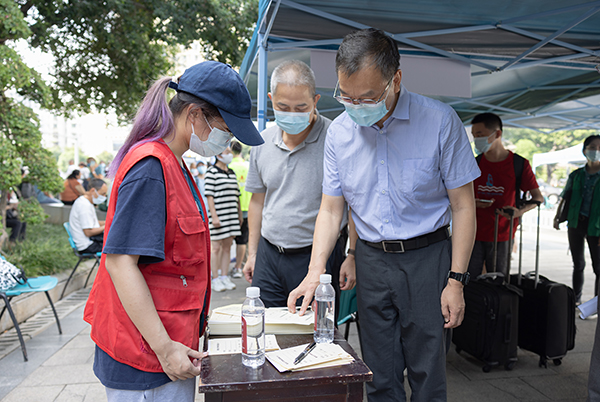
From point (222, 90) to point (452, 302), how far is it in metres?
1.24

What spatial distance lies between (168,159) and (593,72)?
18.0 feet

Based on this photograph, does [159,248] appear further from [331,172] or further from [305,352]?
[331,172]

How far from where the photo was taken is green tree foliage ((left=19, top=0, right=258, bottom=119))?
765cm

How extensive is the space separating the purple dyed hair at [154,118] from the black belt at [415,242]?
97 centimetres

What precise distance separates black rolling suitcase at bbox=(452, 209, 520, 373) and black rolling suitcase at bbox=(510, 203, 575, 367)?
205mm

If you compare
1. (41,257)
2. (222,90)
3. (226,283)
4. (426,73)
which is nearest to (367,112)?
(222,90)

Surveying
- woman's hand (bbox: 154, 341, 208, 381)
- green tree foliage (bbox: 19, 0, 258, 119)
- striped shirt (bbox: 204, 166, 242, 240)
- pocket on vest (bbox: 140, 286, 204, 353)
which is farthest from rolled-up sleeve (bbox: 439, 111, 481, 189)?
green tree foliage (bbox: 19, 0, 258, 119)

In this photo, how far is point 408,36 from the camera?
12.6 feet

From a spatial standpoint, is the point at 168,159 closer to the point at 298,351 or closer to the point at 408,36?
the point at 298,351

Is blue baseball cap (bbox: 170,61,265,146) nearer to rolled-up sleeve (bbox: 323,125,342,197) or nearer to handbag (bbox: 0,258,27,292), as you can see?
rolled-up sleeve (bbox: 323,125,342,197)

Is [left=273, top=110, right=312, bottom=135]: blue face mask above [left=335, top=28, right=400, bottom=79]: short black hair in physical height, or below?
below

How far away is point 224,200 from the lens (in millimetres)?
6035

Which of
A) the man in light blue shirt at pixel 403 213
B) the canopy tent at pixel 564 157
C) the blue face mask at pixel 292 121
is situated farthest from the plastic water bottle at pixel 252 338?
the canopy tent at pixel 564 157

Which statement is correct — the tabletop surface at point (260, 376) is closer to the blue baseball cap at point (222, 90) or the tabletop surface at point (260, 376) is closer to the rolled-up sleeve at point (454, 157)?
the blue baseball cap at point (222, 90)
